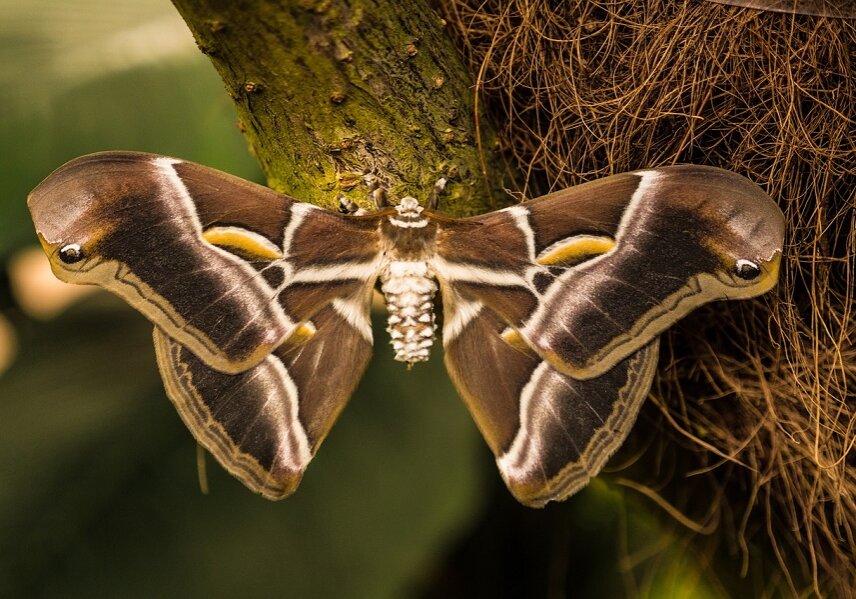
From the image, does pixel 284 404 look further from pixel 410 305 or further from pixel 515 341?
pixel 515 341

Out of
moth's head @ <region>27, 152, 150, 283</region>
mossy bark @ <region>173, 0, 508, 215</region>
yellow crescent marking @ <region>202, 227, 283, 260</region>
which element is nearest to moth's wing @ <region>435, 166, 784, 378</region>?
mossy bark @ <region>173, 0, 508, 215</region>

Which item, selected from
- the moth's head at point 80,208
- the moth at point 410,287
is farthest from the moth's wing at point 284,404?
the moth's head at point 80,208

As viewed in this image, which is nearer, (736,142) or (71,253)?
(71,253)

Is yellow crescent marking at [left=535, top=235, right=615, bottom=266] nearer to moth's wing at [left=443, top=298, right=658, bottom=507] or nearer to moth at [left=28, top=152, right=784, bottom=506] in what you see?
moth at [left=28, top=152, right=784, bottom=506]

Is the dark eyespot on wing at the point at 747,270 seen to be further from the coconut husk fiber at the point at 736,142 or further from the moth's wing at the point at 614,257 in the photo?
the coconut husk fiber at the point at 736,142

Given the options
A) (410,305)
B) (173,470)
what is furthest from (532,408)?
(173,470)

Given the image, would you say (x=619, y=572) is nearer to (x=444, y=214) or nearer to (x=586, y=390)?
(x=586, y=390)
